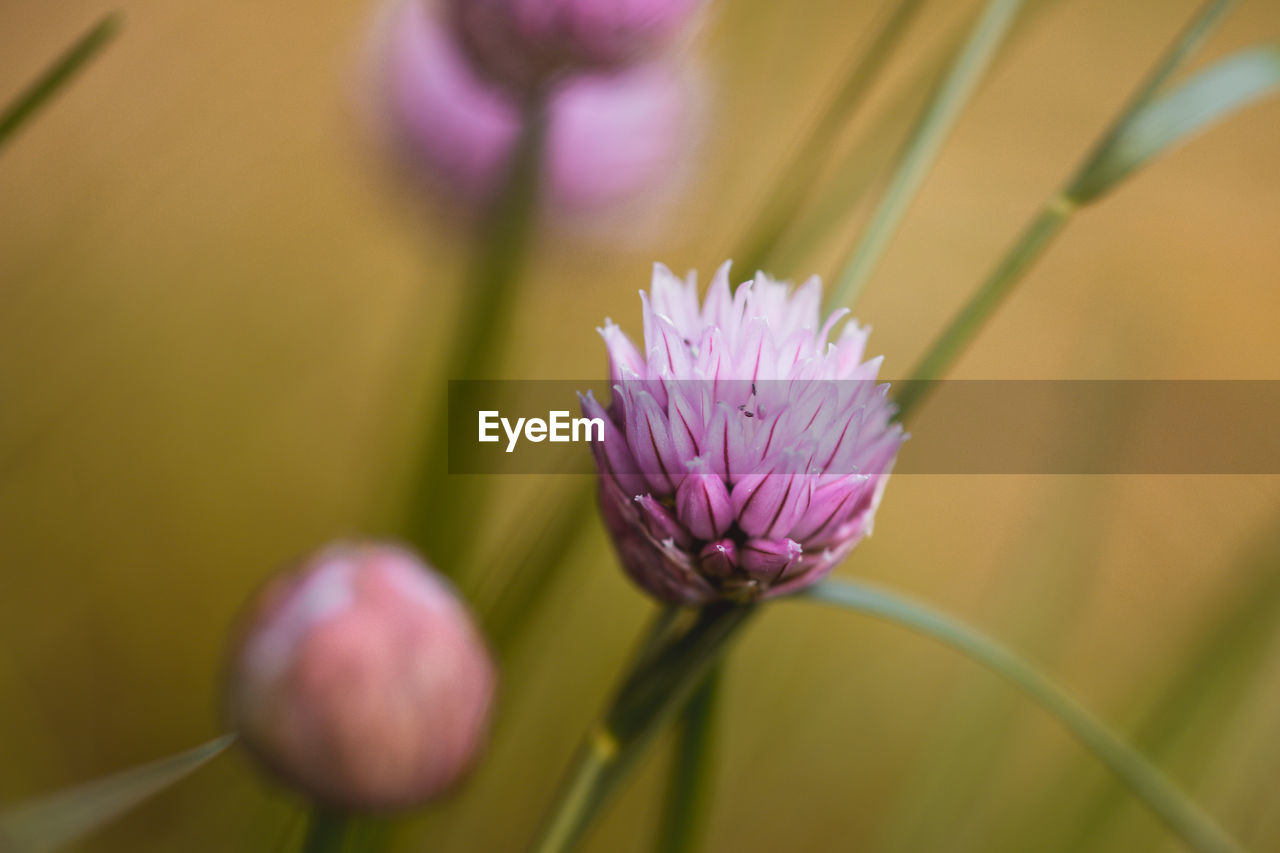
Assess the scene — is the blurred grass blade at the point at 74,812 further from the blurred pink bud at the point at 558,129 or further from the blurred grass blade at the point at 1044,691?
the blurred pink bud at the point at 558,129

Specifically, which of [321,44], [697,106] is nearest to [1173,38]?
[697,106]

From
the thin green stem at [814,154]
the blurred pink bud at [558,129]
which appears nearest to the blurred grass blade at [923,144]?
the thin green stem at [814,154]

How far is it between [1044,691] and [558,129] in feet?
0.89

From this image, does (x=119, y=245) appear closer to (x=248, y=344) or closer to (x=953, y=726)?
(x=248, y=344)

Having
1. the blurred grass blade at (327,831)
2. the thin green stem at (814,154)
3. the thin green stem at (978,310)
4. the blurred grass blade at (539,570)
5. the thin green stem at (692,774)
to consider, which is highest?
the thin green stem at (814,154)

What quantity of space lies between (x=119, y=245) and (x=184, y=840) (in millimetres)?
344

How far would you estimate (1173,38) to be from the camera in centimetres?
90

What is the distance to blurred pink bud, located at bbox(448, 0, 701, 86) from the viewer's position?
26 centimetres

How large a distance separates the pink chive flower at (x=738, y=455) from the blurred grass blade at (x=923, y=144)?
5cm

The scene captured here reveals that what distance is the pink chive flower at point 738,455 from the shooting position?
0.53 ft

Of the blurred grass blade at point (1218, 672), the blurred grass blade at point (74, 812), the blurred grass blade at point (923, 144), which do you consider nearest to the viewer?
the blurred grass blade at point (74, 812)

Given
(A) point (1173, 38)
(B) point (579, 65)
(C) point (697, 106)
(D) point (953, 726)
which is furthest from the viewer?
(A) point (1173, 38)

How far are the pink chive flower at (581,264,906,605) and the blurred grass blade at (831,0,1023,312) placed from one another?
49 millimetres

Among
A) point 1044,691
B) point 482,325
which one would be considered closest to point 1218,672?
point 1044,691
